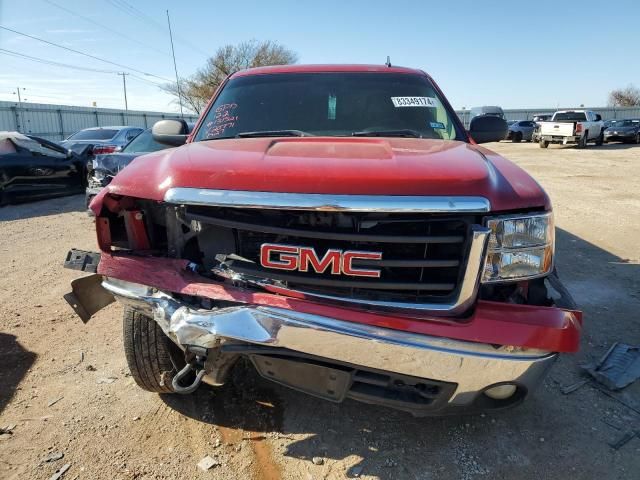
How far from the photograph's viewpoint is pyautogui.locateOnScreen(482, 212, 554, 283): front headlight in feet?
6.18

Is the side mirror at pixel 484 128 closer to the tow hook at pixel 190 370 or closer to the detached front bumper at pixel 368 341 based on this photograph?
the detached front bumper at pixel 368 341

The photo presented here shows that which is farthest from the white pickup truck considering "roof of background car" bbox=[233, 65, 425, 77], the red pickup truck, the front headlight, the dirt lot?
the front headlight

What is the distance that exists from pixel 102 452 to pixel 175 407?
450mm

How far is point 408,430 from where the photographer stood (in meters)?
2.50

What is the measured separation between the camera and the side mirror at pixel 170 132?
3.46 metres

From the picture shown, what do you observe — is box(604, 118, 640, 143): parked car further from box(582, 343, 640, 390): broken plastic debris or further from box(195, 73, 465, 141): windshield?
box(195, 73, 465, 141): windshield

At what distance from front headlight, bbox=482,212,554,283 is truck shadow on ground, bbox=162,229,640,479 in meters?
0.98

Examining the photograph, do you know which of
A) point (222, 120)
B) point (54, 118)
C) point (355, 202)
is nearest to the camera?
point (355, 202)

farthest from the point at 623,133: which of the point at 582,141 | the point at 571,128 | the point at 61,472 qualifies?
the point at 61,472

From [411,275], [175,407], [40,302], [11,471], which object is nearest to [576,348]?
[411,275]

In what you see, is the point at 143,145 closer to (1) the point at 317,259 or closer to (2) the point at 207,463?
(2) the point at 207,463

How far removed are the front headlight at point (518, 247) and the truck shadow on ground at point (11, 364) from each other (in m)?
2.73

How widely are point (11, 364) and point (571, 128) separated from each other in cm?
2465

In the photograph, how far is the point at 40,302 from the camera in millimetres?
4199
